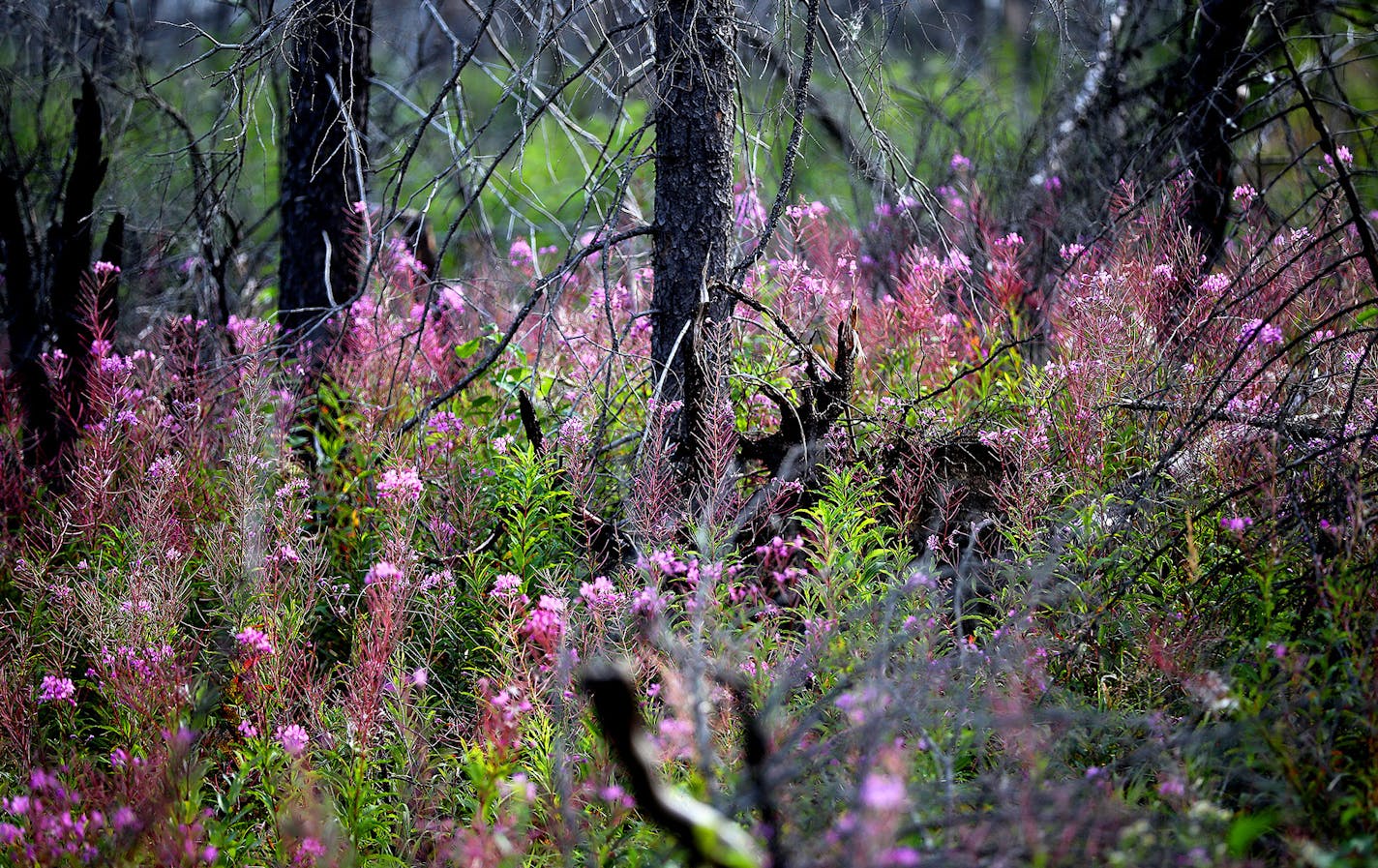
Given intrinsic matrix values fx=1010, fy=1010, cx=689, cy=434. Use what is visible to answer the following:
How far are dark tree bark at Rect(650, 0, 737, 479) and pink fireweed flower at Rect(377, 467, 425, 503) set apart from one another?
0.98m

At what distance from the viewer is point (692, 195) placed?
393cm

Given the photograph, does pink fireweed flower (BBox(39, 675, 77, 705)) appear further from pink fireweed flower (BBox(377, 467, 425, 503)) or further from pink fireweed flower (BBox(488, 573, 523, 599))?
pink fireweed flower (BBox(488, 573, 523, 599))

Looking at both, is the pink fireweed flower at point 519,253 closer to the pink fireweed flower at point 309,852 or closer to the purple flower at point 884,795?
the pink fireweed flower at point 309,852

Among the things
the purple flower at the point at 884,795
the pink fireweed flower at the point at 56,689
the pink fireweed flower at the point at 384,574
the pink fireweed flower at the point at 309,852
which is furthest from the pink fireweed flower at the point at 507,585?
the purple flower at the point at 884,795

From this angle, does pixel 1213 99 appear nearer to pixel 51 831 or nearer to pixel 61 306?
pixel 51 831

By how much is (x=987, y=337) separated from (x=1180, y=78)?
2.84m

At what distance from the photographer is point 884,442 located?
12.5 feet

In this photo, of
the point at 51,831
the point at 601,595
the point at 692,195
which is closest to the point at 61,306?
the point at 692,195

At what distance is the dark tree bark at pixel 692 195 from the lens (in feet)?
12.4

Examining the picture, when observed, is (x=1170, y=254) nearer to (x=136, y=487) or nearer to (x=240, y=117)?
(x=240, y=117)

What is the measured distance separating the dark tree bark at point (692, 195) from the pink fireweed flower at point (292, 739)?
1717 mm

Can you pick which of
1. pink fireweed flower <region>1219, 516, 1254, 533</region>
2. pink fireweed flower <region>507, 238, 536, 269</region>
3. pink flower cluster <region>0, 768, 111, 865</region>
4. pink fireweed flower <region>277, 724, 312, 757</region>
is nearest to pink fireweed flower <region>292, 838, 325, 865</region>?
pink fireweed flower <region>277, 724, 312, 757</region>

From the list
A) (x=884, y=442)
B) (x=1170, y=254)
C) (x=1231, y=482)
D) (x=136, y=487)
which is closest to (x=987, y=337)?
(x=1170, y=254)

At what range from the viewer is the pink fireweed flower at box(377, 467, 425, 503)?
130 inches
